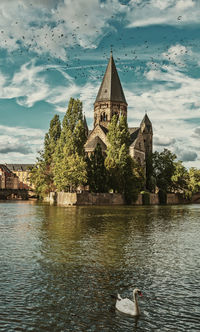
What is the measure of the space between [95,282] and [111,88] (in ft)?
326

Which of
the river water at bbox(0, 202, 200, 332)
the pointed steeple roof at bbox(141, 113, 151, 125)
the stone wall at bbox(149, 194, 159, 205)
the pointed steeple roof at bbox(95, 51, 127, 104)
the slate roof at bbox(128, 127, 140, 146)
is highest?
the pointed steeple roof at bbox(95, 51, 127, 104)

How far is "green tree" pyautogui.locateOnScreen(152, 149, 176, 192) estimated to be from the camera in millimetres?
102438

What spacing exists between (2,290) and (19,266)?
322 cm

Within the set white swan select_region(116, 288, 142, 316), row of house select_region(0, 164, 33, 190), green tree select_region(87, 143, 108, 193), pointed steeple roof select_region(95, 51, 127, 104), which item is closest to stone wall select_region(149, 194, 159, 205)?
green tree select_region(87, 143, 108, 193)

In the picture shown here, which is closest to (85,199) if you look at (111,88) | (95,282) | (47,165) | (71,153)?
(71,153)

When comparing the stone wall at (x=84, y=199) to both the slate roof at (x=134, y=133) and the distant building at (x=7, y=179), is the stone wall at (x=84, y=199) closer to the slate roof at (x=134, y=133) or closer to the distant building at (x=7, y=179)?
the slate roof at (x=134, y=133)

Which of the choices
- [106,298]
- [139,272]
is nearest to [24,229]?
[139,272]

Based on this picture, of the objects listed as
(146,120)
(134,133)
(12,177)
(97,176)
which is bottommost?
(97,176)

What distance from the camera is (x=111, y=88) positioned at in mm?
107562

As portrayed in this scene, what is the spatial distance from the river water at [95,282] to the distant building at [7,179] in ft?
508

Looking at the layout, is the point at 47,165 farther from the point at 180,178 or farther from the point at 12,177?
the point at 12,177

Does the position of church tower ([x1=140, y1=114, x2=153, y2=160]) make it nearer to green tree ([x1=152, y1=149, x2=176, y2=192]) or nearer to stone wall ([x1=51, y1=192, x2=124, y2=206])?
green tree ([x1=152, y1=149, x2=176, y2=192])

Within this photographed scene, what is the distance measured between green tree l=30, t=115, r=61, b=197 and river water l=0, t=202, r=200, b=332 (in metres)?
59.0

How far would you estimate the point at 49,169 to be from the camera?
82188 mm
